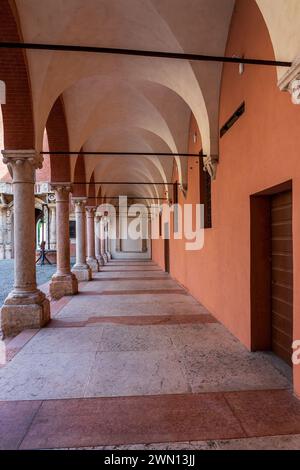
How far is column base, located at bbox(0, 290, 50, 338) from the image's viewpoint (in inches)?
232

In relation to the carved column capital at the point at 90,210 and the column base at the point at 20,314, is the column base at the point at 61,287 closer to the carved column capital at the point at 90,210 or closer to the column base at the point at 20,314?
the column base at the point at 20,314

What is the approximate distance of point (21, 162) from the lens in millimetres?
6047

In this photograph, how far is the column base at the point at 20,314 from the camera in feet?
19.3

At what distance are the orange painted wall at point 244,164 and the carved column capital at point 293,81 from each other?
0.16m

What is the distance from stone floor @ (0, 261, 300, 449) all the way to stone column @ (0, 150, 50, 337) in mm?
352

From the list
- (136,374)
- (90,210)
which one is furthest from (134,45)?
(90,210)

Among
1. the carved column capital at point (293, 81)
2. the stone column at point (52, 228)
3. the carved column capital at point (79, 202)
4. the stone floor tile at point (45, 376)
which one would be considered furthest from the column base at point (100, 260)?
the carved column capital at point (293, 81)

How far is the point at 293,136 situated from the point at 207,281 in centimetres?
449

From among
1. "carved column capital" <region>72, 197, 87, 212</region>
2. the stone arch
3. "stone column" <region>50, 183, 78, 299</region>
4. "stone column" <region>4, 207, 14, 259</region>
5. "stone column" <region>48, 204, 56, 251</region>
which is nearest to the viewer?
the stone arch

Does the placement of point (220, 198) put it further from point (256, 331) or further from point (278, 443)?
point (278, 443)

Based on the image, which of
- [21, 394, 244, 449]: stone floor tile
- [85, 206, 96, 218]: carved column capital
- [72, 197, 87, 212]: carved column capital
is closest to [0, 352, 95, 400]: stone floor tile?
[21, 394, 244, 449]: stone floor tile

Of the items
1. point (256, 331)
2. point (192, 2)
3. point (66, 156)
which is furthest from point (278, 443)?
point (66, 156)

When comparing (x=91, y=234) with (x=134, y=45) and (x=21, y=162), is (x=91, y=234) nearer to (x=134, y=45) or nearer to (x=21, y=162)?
(x=21, y=162)

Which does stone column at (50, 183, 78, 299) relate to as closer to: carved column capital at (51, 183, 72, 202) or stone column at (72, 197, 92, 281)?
carved column capital at (51, 183, 72, 202)
